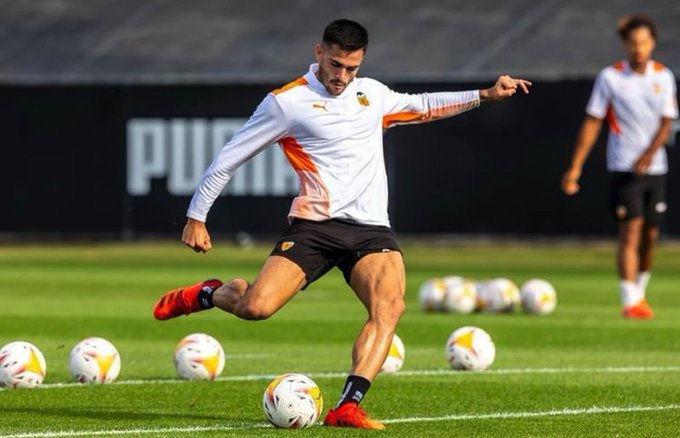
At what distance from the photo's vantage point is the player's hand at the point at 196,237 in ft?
Answer: 34.1

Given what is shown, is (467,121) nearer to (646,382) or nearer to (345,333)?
(345,333)

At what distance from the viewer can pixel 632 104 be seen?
1881 cm

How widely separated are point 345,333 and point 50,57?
20227mm

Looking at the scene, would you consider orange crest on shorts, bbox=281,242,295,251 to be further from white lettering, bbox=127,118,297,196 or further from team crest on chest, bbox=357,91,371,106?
white lettering, bbox=127,118,297,196

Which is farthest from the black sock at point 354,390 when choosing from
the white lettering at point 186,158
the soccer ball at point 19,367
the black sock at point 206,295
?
the white lettering at point 186,158

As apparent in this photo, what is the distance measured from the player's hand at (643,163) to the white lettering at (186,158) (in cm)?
1602

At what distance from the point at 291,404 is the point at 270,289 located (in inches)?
31.4

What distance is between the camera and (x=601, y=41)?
34.0 meters

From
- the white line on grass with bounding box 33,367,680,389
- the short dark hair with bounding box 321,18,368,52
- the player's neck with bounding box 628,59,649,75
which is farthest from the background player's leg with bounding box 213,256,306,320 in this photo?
the player's neck with bounding box 628,59,649,75

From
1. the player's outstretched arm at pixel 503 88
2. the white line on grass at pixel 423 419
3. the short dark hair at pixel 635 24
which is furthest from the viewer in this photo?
the short dark hair at pixel 635 24

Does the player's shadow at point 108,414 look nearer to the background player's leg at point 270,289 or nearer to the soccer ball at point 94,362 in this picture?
the background player's leg at point 270,289

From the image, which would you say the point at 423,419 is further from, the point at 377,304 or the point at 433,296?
the point at 433,296

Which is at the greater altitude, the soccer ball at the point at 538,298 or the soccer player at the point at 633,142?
the soccer player at the point at 633,142

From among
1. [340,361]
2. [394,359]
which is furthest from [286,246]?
[340,361]
